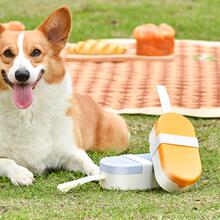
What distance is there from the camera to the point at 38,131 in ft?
16.4

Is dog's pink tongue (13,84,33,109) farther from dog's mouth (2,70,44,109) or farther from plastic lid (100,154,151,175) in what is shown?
plastic lid (100,154,151,175)

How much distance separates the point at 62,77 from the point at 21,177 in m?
0.66

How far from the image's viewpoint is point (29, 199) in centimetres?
438

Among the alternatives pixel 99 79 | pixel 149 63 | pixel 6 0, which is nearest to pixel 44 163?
pixel 99 79

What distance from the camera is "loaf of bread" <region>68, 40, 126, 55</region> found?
27.6ft

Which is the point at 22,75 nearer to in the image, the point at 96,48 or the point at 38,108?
the point at 38,108

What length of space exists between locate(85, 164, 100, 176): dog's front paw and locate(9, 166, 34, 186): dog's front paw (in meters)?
0.35

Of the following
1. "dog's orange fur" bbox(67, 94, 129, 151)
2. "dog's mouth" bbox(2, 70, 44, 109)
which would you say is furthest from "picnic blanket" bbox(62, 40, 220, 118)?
"dog's mouth" bbox(2, 70, 44, 109)

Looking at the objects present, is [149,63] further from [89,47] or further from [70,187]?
[70,187]

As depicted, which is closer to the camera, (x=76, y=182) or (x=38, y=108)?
(x=76, y=182)

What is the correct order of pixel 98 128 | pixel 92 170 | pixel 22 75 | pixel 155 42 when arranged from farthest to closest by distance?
pixel 155 42 < pixel 98 128 < pixel 92 170 < pixel 22 75

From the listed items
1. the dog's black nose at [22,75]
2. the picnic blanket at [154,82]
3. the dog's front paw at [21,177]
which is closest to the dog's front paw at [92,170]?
the dog's front paw at [21,177]

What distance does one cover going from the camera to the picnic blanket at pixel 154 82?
22.0 ft

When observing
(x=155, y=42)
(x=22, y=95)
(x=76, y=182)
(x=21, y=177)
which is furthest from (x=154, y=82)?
(x=76, y=182)
